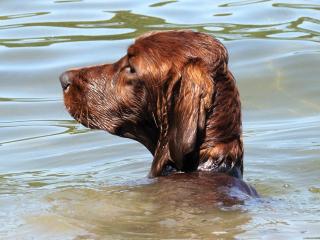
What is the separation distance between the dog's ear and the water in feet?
1.02

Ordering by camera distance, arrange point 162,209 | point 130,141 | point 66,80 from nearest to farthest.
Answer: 1. point 162,209
2. point 66,80
3. point 130,141

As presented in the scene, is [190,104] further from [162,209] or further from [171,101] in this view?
[162,209]

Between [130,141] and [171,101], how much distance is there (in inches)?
122

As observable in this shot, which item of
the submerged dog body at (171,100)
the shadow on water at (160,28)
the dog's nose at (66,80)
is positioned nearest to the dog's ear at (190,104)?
the submerged dog body at (171,100)

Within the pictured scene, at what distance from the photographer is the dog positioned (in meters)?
7.19

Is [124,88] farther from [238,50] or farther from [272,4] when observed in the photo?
[272,4]

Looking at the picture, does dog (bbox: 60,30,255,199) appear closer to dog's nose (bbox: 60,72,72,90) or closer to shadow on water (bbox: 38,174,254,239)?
dog's nose (bbox: 60,72,72,90)

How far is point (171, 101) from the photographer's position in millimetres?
7336

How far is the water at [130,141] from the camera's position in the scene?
6891 millimetres

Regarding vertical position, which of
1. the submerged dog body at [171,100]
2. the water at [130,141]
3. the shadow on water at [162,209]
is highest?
the submerged dog body at [171,100]

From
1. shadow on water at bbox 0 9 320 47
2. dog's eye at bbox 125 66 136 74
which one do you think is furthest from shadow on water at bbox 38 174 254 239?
shadow on water at bbox 0 9 320 47

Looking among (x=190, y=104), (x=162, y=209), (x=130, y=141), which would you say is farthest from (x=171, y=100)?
(x=130, y=141)

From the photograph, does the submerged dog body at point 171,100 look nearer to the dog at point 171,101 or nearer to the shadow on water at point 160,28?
the dog at point 171,101

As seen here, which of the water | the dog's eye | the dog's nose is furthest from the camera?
the dog's nose
